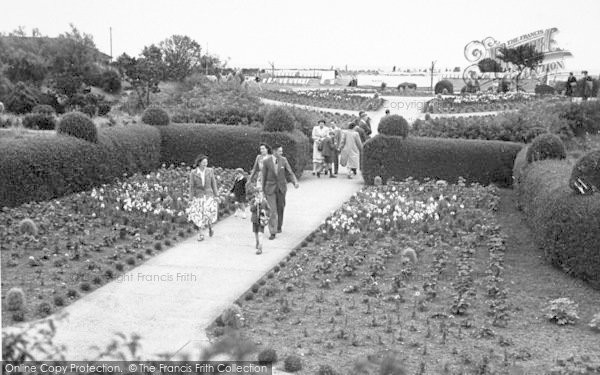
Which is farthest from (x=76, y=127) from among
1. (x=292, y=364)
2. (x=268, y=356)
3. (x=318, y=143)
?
(x=292, y=364)

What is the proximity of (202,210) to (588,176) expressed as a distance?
5.22 m

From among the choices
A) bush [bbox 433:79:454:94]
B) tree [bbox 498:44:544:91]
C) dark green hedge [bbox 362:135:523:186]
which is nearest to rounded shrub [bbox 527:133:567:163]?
dark green hedge [bbox 362:135:523:186]

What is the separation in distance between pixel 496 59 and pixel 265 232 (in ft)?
118

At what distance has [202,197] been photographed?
1095 centimetres

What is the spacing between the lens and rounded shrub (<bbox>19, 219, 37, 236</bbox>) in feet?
33.1

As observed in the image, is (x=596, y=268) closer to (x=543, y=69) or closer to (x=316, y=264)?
(x=316, y=264)

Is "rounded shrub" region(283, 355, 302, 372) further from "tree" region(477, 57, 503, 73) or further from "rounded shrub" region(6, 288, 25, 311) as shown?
"tree" region(477, 57, 503, 73)

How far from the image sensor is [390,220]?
11.9m

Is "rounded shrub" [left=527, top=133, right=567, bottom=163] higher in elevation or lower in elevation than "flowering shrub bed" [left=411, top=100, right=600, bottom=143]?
lower

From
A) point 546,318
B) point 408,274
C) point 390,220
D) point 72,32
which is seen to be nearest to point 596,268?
point 546,318

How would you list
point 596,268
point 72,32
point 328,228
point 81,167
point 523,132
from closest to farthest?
1. point 596,268
2. point 328,228
3. point 81,167
4. point 523,132
5. point 72,32

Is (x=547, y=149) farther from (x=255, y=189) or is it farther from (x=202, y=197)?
(x=202, y=197)

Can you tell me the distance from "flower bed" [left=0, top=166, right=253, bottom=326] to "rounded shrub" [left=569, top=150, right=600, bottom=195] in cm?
544

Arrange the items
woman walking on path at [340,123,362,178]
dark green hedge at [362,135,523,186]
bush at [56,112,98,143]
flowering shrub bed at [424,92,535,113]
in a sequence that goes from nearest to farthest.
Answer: bush at [56,112,98,143] → dark green hedge at [362,135,523,186] → woman walking on path at [340,123,362,178] → flowering shrub bed at [424,92,535,113]
